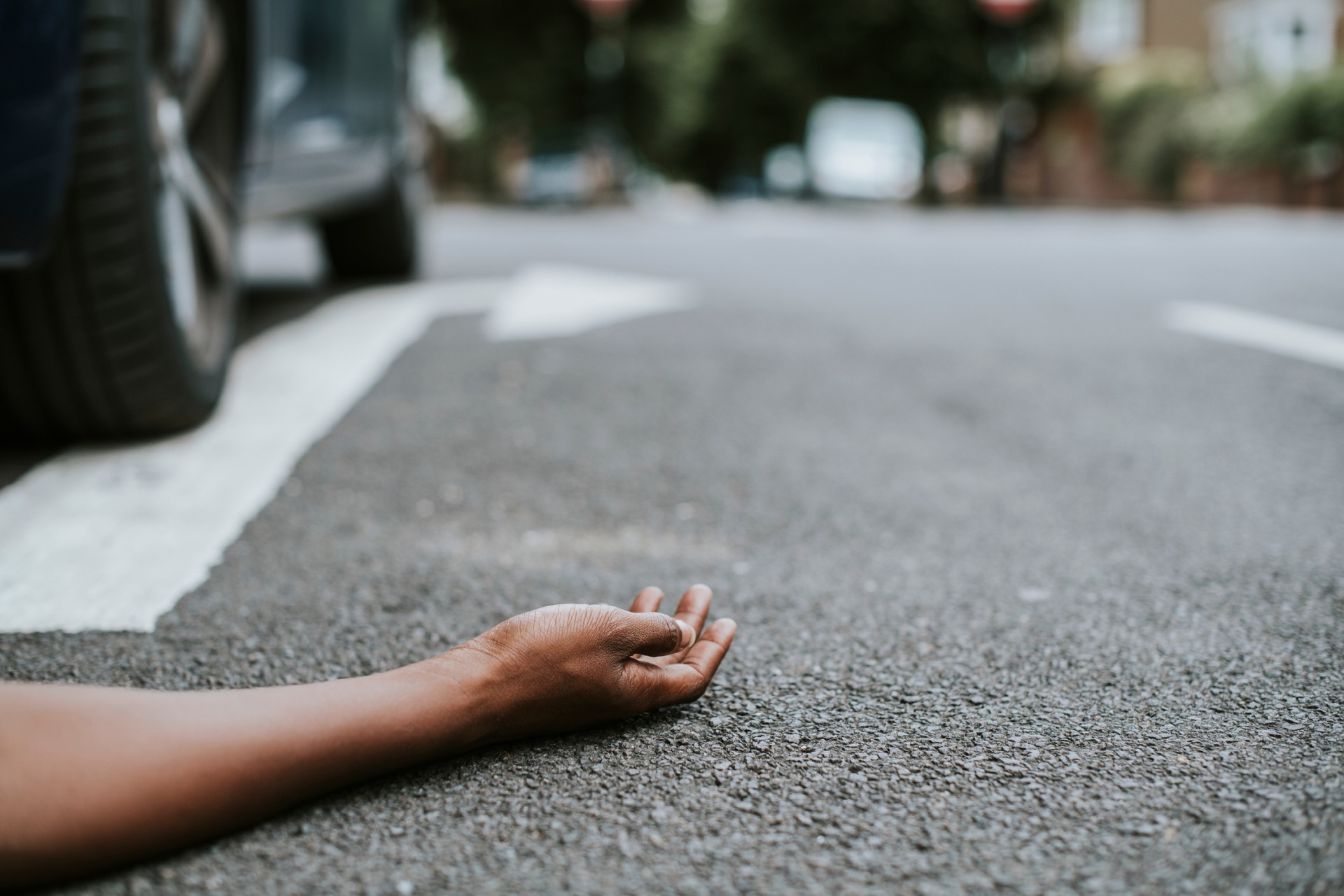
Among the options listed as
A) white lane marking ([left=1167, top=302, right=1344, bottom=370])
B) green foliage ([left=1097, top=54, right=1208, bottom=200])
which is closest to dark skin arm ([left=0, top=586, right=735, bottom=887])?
white lane marking ([left=1167, top=302, right=1344, bottom=370])

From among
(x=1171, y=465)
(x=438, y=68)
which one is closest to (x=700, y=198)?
(x=438, y=68)

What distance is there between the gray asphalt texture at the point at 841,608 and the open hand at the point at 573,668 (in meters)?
0.04

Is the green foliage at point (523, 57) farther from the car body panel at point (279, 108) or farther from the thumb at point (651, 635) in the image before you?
the thumb at point (651, 635)

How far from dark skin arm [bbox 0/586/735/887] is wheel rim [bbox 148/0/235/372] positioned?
1314 millimetres

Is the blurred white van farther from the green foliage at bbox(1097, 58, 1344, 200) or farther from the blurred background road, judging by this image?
the blurred background road

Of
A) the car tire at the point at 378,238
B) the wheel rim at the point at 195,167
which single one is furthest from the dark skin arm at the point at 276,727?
the car tire at the point at 378,238

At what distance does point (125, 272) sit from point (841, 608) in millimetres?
1400

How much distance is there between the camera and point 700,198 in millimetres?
45688

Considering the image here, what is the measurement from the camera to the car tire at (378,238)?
5.22 metres

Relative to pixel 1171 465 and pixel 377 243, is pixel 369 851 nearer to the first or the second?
pixel 1171 465

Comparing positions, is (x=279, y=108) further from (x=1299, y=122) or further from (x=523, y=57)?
(x=523, y=57)

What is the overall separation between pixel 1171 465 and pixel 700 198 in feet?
145

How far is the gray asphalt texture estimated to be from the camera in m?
1.14

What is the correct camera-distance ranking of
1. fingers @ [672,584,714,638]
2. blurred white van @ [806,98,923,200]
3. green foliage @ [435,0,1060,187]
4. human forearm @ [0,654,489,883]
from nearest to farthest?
human forearm @ [0,654,489,883] < fingers @ [672,584,714,638] < blurred white van @ [806,98,923,200] < green foliage @ [435,0,1060,187]
